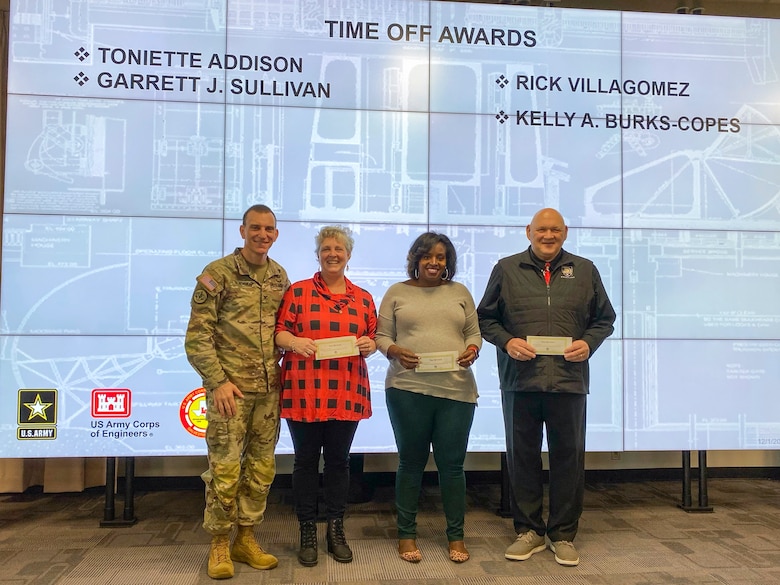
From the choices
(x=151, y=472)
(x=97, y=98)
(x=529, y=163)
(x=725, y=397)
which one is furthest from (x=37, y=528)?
(x=725, y=397)

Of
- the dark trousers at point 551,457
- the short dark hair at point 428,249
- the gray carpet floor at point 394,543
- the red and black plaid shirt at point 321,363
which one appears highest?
the short dark hair at point 428,249

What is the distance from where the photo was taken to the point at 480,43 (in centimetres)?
306

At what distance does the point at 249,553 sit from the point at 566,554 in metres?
1.38

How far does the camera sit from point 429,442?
7.81ft

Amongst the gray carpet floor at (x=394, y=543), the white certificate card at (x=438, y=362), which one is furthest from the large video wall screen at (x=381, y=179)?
the white certificate card at (x=438, y=362)

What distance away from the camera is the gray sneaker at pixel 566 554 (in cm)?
238

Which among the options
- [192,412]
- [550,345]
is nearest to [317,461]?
[192,412]

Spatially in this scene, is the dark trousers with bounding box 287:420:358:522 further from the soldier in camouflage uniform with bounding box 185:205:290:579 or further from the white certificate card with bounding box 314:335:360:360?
the white certificate card with bounding box 314:335:360:360

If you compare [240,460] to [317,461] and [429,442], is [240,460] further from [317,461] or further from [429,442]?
[429,442]

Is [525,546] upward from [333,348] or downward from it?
downward

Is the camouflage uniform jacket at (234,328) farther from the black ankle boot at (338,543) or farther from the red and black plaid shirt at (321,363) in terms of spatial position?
the black ankle boot at (338,543)

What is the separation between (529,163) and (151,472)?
304cm

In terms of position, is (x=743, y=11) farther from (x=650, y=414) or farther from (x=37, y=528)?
(x=37, y=528)

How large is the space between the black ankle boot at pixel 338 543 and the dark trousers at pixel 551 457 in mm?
795
